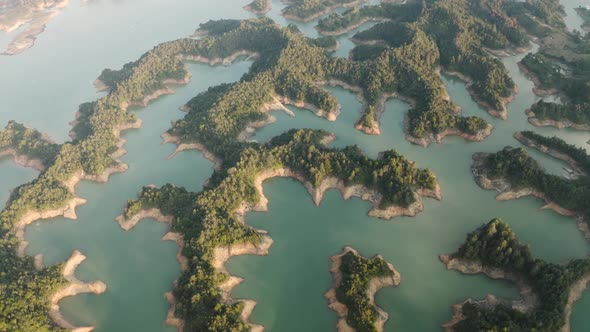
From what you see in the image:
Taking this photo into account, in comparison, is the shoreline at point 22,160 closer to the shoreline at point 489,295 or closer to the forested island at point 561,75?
the shoreline at point 489,295

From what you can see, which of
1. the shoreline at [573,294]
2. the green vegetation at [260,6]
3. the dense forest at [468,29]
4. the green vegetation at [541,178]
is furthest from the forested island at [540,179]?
the green vegetation at [260,6]

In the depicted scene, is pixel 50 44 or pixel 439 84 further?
pixel 50 44

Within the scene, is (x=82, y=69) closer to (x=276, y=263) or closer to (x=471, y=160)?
(x=276, y=263)

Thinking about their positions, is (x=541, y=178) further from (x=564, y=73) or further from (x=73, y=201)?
(x=73, y=201)

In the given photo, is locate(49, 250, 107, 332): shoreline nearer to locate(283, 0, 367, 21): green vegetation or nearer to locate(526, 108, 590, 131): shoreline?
locate(526, 108, 590, 131): shoreline

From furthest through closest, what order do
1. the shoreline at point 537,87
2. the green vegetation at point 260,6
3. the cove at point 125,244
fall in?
the green vegetation at point 260,6
the shoreline at point 537,87
the cove at point 125,244

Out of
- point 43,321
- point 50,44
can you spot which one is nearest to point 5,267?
point 43,321

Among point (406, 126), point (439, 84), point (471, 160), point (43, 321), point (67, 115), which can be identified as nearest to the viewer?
point (43, 321)

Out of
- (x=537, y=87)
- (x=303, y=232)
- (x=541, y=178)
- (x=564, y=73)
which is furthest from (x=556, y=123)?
(x=303, y=232)
